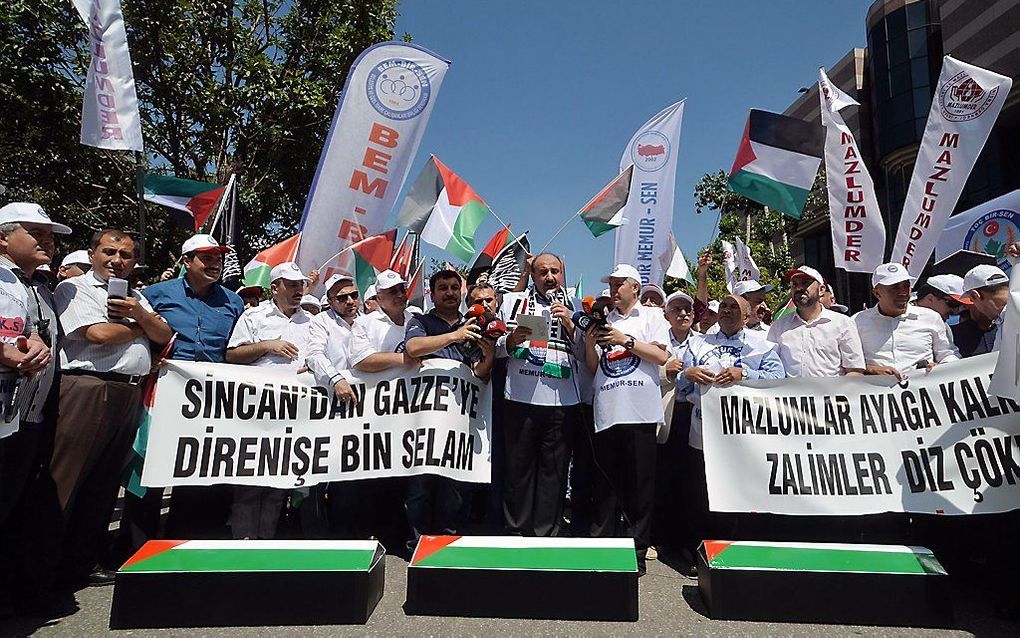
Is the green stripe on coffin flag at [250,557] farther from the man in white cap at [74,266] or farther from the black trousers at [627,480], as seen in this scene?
the man in white cap at [74,266]

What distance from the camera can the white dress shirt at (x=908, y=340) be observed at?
176 inches

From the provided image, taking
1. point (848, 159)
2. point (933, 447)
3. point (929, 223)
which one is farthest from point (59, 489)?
point (929, 223)

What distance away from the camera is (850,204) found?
5.96 metres

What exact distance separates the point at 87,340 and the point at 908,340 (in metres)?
5.41

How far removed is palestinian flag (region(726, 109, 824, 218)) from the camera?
6223 mm

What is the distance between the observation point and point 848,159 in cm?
601

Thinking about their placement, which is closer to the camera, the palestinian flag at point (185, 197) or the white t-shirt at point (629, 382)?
the white t-shirt at point (629, 382)

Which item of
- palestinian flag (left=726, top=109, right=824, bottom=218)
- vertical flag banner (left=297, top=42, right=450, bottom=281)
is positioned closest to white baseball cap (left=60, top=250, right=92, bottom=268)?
vertical flag banner (left=297, top=42, right=450, bottom=281)

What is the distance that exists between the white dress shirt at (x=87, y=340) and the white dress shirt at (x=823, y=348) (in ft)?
14.6

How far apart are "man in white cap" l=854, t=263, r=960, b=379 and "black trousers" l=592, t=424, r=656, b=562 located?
5.63ft

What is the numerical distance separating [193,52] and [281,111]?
1854 millimetres

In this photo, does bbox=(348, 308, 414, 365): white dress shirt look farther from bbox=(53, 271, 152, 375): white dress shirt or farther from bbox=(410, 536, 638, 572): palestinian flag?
bbox=(410, 536, 638, 572): palestinian flag

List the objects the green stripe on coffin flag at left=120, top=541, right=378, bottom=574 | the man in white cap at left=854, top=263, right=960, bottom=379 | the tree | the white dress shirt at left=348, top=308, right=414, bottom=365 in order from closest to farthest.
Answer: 1. the green stripe on coffin flag at left=120, top=541, right=378, bottom=574
2. the man in white cap at left=854, top=263, right=960, bottom=379
3. the white dress shirt at left=348, top=308, right=414, bottom=365
4. the tree

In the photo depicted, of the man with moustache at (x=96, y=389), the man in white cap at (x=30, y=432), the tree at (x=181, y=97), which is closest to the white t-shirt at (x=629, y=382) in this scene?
the man with moustache at (x=96, y=389)
